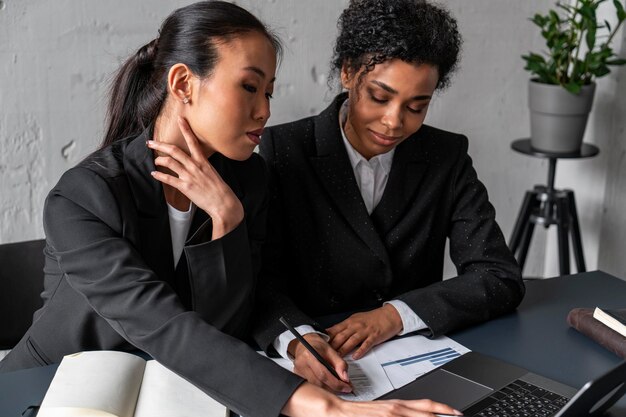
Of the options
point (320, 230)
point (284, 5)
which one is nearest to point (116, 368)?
point (320, 230)

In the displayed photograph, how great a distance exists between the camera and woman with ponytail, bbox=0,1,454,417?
1233 millimetres

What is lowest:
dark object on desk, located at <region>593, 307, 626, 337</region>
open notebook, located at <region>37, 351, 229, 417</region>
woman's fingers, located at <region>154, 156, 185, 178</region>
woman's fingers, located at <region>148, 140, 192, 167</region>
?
dark object on desk, located at <region>593, 307, 626, 337</region>

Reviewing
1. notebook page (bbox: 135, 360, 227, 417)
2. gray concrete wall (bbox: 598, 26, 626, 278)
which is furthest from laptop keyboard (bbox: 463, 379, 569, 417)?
gray concrete wall (bbox: 598, 26, 626, 278)

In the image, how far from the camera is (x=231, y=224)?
146 centimetres

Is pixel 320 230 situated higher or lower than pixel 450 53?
lower

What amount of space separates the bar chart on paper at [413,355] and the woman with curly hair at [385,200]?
0.08 feet

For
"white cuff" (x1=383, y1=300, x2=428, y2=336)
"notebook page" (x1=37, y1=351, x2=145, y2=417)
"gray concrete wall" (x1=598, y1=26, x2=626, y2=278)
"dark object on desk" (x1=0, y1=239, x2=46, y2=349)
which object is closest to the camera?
"notebook page" (x1=37, y1=351, x2=145, y2=417)

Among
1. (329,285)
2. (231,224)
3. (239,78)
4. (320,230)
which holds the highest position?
(239,78)

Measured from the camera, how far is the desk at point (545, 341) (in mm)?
1268

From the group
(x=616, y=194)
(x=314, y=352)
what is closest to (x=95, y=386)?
(x=314, y=352)

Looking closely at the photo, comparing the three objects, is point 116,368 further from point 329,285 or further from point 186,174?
point 329,285

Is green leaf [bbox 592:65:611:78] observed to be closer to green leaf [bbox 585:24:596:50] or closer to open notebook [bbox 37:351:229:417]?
green leaf [bbox 585:24:596:50]

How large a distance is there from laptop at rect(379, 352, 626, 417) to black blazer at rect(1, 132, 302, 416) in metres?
0.25

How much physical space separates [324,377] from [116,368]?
337 millimetres
